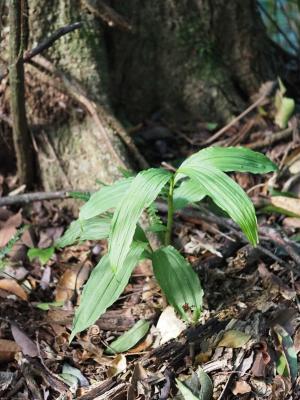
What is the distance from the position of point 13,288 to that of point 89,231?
1.81 feet

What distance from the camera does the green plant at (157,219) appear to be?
1770mm

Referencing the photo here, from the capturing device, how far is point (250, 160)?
1.95 m

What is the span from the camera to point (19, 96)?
2645 millimetres

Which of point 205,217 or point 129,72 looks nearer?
point 205,217

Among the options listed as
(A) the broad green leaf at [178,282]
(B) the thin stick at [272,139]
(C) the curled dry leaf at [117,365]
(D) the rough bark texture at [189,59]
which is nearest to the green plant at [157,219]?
(A) the broad green leaf at [178,282]

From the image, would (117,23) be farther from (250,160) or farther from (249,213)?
(249,213)

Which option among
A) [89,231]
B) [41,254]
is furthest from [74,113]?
[89,231]

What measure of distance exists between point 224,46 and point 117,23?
26.1 inches

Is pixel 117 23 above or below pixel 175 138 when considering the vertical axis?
above

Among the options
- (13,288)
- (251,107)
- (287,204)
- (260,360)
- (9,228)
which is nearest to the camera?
(260,360)

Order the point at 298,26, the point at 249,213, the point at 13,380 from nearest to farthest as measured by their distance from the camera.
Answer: the point at 249,213 < the point at 13,380 < the point at 298,26

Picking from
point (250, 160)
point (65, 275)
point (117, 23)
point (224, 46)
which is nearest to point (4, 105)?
point (117, 23)

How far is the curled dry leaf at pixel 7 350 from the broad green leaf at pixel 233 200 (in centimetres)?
98

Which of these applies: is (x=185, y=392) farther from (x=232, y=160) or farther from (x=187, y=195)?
(x=232, y=160)
